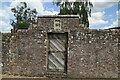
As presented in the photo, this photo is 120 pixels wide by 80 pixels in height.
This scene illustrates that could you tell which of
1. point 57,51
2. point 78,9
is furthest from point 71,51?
point 78,9

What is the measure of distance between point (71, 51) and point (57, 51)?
792 mm

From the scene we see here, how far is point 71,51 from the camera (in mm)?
8094

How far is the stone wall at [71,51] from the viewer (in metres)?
7.98

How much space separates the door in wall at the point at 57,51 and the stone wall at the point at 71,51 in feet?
0.92

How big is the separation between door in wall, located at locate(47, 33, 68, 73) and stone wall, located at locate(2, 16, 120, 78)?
281 mm

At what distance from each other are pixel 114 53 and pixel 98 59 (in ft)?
2.85

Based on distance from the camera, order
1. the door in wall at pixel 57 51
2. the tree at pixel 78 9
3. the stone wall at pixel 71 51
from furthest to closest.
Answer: the tree at pixel 78 9 → the door in wall at pixel 57 51 → the stone wall at pixel 71 51

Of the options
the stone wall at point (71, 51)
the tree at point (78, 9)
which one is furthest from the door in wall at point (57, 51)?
the tree at point (78, 9)

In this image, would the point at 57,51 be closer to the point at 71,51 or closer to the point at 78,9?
the point at 71,51

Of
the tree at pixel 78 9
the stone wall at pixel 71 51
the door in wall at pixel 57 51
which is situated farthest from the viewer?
the tree at pixel 78 9

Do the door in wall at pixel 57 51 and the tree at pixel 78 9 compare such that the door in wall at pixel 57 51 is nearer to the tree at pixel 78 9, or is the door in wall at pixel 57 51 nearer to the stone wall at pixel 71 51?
the stone wall at pixel 71 51

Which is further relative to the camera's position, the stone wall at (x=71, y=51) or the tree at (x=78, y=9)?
the tree at (x=78, y=9)

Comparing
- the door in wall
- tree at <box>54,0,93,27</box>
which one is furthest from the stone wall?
tree at <box>54,0,93,27</box>

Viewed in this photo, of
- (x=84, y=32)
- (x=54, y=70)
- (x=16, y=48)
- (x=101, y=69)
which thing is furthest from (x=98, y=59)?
(x=16, y=48)
